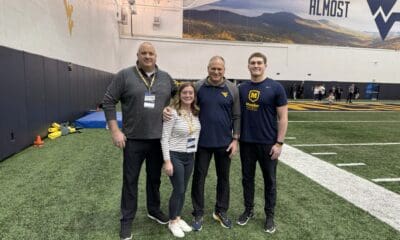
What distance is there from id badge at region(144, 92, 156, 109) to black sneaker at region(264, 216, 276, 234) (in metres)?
1.69

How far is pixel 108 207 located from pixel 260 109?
214 cm

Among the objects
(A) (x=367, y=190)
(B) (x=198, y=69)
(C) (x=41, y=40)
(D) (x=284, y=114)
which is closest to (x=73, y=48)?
(C) (x=41, y=40)

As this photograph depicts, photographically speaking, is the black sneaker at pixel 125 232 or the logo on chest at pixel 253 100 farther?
the logo on chest at pixel 253 100

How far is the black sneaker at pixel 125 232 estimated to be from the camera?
8.64ft

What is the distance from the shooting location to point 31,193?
3648 millimetres

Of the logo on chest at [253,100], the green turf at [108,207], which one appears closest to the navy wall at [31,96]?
the green turf at [108,207]

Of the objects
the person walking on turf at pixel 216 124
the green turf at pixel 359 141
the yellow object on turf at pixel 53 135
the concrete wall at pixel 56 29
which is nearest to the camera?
the person walking on turf at pixel 216 124

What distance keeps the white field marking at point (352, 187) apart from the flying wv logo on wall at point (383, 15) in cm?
2710

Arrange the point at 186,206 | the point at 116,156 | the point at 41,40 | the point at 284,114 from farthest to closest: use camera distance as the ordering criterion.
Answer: the point at 41,40 < the point at 116,156 < the point at 186,206 < the point at 284,114

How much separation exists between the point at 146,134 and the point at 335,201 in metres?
2.68

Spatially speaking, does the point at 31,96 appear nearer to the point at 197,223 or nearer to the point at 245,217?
the point at 197,223

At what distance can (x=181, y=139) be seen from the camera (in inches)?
103

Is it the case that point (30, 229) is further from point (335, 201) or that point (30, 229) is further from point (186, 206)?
point (335, 201)

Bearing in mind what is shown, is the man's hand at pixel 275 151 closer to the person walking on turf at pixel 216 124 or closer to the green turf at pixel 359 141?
the person walking on turf at pixel 216 124
